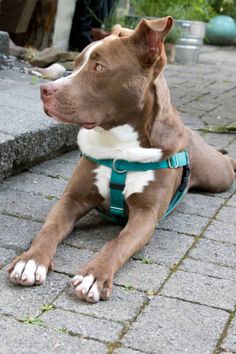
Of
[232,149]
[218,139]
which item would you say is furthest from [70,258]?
[218,139]

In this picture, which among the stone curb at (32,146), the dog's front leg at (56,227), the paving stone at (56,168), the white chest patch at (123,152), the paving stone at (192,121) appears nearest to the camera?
the dog's front leg at (56,227)

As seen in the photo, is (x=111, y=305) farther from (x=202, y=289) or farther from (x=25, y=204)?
(x=25, y=204)

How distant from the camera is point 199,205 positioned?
4410 mm

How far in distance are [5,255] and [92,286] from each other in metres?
0.59

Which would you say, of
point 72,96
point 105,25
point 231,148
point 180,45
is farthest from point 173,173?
point 180,45

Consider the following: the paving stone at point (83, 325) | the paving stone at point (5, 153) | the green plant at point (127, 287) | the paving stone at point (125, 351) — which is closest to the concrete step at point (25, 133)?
the paving stone at point (5, 153)

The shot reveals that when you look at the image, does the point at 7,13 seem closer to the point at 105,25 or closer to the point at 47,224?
the point at 105,25

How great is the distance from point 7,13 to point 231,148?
3.93 m

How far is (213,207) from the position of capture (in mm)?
4402

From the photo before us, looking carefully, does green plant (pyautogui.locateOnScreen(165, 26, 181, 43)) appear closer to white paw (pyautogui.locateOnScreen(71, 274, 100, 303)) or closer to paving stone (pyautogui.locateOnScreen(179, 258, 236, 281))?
paving stone (pyautogui.locateOnScreen(179, 258, 236, 281))

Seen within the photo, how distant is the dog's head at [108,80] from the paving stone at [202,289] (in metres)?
0.89

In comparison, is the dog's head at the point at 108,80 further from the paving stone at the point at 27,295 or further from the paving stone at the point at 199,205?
the paving stone at the point at 199,205

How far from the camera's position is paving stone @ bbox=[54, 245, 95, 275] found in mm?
3230

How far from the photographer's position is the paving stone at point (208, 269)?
333cm
